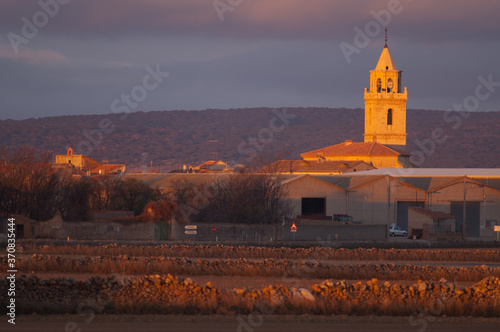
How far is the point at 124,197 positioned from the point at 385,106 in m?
61.4

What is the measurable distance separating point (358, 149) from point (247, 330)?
276ft

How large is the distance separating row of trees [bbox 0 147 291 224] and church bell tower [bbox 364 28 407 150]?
52.8 m

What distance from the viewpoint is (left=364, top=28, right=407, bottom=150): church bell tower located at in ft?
369

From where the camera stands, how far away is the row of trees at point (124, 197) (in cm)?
5019

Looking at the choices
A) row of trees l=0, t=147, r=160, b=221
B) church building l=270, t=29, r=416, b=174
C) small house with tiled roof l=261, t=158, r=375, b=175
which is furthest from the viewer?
church building l=270, t=29, r=416, b=174

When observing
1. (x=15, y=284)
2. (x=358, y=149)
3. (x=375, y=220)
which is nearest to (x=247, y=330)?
(x=15, y=284)

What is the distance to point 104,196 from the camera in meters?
58.2

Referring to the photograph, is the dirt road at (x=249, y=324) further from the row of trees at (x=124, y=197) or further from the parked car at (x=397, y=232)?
the parked car at (x=397, y=232)

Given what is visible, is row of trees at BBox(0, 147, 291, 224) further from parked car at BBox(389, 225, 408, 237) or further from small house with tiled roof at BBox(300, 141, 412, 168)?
small house with tiled roof at BBox(300, 141, 412, 168)

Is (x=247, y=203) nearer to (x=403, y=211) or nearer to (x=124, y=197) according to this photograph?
(x=124, y=197)

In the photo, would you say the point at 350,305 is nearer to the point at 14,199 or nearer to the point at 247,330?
the point at 247,330

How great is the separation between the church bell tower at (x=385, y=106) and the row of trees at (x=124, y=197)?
173 feet

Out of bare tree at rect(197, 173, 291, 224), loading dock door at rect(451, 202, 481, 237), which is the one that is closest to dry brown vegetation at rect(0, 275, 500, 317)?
bare tree at rect(197, 173, 291, 224)

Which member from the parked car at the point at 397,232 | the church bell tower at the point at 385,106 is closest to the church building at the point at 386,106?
the church bell tower at the point at 385,106
